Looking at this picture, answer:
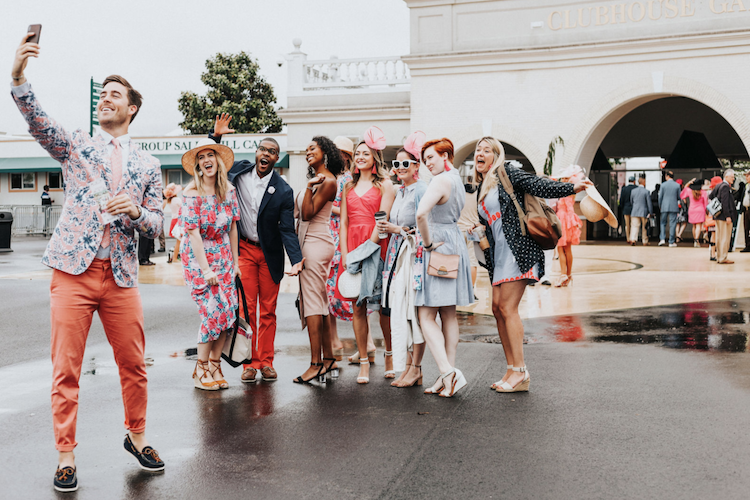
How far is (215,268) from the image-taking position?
6156mm

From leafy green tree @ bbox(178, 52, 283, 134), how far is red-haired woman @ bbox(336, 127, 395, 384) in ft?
144

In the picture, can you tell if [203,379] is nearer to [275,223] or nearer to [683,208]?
[275,223]

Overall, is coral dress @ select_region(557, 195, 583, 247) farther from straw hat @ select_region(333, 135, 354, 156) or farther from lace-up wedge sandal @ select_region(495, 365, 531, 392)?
lace-up wedge sandal @ select_region(495, 365, 531, 392)

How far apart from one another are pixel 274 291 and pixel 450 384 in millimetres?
1680

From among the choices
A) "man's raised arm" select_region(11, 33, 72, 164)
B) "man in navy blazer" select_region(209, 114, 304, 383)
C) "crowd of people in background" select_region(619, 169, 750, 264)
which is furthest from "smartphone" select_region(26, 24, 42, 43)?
"crowd of people in background" select_region(619, 169, 750, 264)

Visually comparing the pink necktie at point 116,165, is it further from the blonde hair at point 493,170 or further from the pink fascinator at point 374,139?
the blonde hair at point 493,170

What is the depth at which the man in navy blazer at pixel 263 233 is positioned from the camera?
21.2 feet

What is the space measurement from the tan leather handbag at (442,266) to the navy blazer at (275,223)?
114 cm

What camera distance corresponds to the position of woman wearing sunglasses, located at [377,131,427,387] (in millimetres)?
6230

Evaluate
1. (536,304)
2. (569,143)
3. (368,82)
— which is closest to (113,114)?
(536,304)

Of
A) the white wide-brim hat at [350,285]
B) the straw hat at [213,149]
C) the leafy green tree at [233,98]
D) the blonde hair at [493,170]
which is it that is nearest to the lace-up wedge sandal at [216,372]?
the white wide-brim hat at [350,285]

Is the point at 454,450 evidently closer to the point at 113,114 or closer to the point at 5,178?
the point at 113,114

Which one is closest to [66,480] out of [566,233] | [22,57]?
[22,57]

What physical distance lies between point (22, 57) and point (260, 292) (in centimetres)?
326
